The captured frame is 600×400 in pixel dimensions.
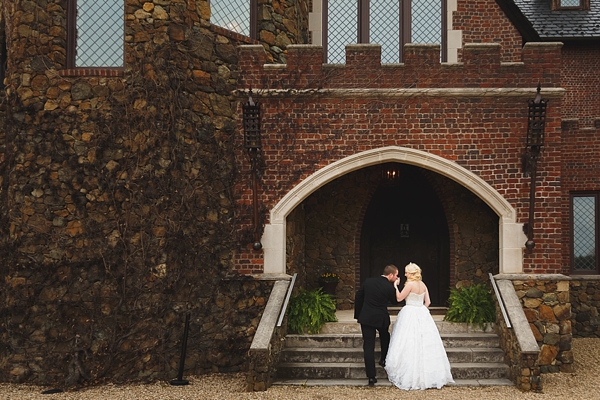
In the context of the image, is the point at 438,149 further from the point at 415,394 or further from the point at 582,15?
the point at 582,15

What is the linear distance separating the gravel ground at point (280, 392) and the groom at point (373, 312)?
445 mm

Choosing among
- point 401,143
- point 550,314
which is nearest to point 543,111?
point 401,143

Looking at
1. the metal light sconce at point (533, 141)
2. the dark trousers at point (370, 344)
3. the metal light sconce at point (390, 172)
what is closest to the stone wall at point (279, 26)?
the metal light sconce at point (390, 172)

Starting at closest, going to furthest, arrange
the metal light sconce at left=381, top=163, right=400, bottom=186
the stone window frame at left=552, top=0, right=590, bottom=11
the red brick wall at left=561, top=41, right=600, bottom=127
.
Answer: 1. the metal light sconce at left=381, top=163, right=400, bottom=186
2. the red brick wall at left=561, top=41, right=600, bottom=127
3. the stone window frame at left=552, top=0, right=590, bottom=11

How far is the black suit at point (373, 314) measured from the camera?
814 centimetres

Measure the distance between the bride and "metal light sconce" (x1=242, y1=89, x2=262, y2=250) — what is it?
2425mm

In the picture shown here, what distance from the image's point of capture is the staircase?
8.36 metres

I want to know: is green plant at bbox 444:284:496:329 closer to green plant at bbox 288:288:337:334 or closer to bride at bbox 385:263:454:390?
bride at bbox 385:263:454:390

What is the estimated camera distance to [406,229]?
40.4 feet

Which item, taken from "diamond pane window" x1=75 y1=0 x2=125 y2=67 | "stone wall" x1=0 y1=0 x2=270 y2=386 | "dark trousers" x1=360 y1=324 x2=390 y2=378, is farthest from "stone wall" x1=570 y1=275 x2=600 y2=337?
"diamond pane window" x1=75 y1=0 x2=125 y2=67

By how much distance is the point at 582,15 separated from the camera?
1438cm

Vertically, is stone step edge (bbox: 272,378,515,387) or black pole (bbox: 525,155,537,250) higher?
black pole (bbox: 525,155,537,250)

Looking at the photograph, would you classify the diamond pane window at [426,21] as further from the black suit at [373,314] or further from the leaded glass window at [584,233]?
the black suit at [373,314]

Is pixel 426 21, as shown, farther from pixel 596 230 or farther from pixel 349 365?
pixel 349 365
